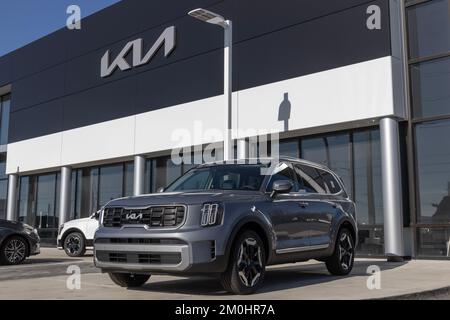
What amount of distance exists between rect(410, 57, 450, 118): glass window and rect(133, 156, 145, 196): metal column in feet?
33.5

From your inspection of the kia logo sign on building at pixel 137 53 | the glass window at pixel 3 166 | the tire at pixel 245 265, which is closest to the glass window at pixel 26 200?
the glass window at pixel 3 166

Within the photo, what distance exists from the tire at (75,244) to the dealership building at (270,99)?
4.19 m

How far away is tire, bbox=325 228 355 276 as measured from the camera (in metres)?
9.44

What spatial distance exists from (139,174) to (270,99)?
6.56 m

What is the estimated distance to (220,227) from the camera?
268 inches

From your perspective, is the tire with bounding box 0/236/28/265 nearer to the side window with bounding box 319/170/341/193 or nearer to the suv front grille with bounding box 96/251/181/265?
the suv front grille with bounding box 96/251/181/265

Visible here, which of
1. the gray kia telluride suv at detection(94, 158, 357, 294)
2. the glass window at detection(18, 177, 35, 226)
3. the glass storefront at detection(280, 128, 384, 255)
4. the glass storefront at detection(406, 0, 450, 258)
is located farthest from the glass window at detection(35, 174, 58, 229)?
the gray kia telluride suv at detection(94, 158, 357, 294)

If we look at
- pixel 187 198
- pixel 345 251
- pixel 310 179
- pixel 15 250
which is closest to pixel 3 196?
pixel 15 250

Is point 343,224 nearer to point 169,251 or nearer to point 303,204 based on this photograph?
point 303,204

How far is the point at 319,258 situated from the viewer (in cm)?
916

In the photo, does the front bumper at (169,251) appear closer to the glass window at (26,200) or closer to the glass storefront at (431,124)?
the glass storefront at (431,124)
